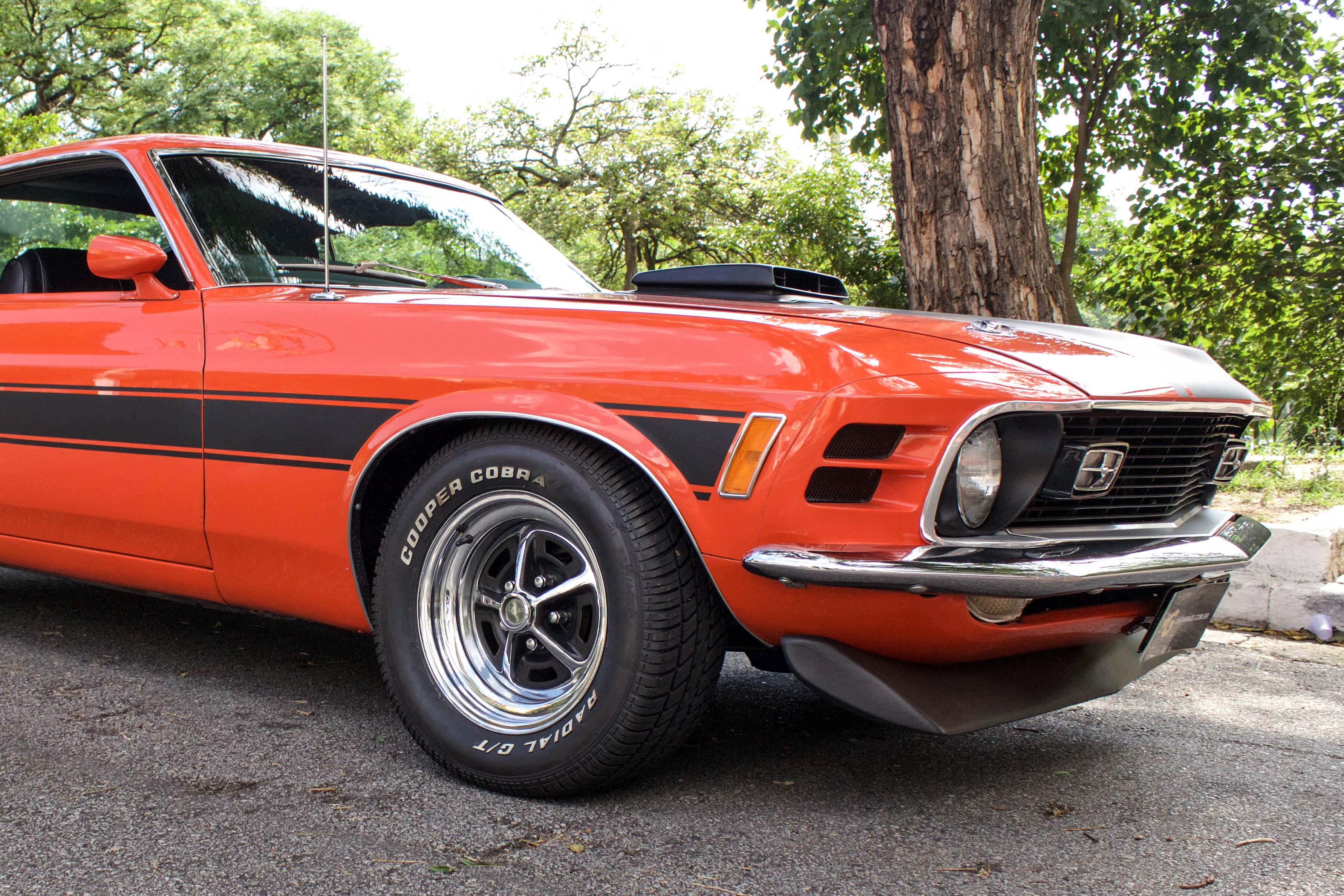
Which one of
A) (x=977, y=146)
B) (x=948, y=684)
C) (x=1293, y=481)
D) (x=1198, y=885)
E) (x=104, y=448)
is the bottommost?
(x=1293, y=481)

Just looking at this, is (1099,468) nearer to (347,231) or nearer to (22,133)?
(347,231)

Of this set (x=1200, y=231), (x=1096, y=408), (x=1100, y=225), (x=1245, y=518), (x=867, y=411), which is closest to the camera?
(x=867, y=411)

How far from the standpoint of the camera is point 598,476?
2229mm

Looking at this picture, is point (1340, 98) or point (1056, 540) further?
point (1340, 98)

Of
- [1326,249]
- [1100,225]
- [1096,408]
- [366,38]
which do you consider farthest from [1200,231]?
[366,38]

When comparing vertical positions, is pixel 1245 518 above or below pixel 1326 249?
below

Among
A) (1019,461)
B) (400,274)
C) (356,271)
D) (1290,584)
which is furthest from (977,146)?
(1019,461)

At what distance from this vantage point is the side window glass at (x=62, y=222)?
3.42 m

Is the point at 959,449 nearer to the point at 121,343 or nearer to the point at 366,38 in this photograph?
the point at 121,343

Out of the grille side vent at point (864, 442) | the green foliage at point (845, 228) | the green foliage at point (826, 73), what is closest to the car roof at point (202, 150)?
the grille side vent at point (864, 442)

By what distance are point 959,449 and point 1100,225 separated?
14092mm

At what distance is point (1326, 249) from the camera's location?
987 centimetres

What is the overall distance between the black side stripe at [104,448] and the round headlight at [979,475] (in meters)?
1.89

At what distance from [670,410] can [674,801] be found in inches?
33.6
